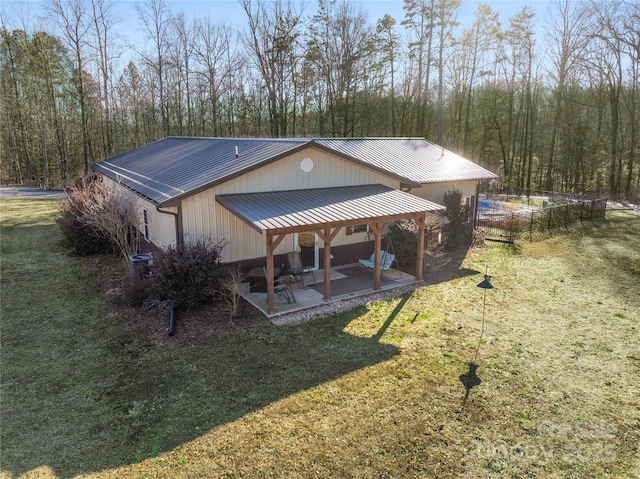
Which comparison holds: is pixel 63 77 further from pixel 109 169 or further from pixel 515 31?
pixel 515 31

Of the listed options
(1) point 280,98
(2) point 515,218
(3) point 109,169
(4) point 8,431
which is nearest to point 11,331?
(4) point 8,431

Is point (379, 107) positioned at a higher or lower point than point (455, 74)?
lower

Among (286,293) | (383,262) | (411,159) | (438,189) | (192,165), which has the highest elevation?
(411,159)

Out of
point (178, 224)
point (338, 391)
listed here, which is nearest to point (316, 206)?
point (178, 224)

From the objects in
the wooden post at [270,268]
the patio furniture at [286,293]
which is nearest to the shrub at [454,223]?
the patio furniture at [286,293]

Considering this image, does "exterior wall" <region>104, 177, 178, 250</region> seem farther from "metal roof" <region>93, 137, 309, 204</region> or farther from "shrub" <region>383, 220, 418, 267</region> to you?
"shrub" <region>383, 220, 418, 267</region>

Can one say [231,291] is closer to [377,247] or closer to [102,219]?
[377,247]

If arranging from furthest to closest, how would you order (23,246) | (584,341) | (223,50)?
(223,50)
(23,246)
(584,341)
